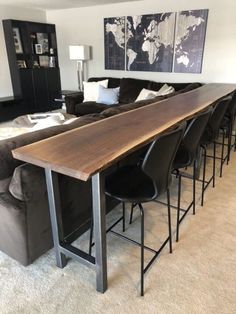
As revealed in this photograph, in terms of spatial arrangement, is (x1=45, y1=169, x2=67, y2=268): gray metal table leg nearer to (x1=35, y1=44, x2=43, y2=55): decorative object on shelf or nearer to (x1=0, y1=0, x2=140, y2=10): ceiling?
(x1=0, y1=0, x2=140, y2=10): ceiling

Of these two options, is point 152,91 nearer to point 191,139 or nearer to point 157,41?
point 157,41

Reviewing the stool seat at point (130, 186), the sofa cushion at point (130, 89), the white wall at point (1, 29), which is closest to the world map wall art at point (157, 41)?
the sofa cushion at point (130, 89)

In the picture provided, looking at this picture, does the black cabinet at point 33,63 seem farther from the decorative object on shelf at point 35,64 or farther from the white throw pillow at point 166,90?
the white throw pillow at point 166,90

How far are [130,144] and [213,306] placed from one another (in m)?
1.07

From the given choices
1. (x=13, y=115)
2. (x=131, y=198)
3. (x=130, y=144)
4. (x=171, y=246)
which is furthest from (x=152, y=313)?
(x=13, y=115)

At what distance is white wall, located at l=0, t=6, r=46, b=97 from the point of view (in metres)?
5.39

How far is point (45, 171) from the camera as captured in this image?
150cm

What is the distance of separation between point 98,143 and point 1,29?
528 centimetres

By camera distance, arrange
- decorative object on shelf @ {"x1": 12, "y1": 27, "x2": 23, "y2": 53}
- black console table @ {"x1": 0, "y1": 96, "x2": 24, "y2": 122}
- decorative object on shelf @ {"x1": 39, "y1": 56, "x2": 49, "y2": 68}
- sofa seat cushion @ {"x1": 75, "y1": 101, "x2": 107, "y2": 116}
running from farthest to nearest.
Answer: decorative object on shelf @ {"x1": 39, "y1": 56, "x2": 49, "y2": 68} → decorative object on shelf @ {"x1": 12, "y1": 27, "x2": 23, "y2": 53} → black console table @ {"x1": 0, "y1": 96, "x2": 24, "y2": 122} → sofa seat cushion @ {"x1": 75, "y1": 101, "x2": 107, "y2": 116}

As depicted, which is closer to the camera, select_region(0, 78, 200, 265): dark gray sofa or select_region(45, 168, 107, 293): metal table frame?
select_region(45, 168, 107, 293): metal table frame

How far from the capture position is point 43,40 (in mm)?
6086

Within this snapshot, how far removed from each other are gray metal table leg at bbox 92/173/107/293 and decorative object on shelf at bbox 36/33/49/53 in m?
5.77

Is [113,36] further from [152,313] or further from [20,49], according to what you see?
[152,313]

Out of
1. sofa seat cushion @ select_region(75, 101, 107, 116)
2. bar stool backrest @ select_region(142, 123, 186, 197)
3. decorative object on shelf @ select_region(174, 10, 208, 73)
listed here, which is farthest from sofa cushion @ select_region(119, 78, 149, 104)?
bar stool backrest @ select_region(142, 123, 186, 197)
